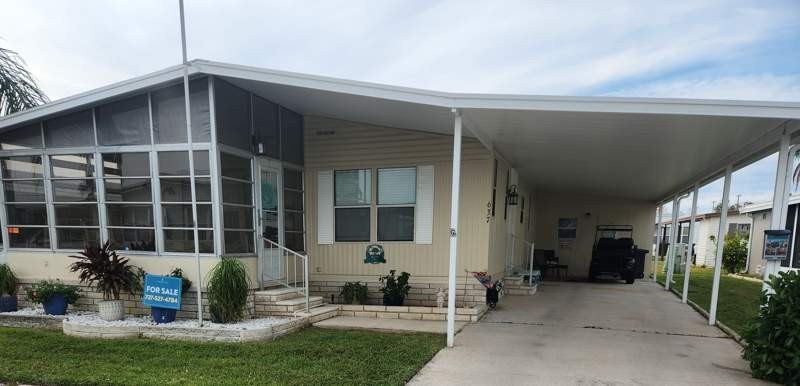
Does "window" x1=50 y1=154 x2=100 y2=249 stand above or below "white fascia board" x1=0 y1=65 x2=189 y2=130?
below

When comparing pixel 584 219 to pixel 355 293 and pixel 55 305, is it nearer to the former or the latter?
pixel 355 293

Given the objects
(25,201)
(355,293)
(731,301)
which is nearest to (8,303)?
(25,201)

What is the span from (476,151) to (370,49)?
29.1 ft

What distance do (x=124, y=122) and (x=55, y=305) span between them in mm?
2992

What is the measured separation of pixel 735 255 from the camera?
1572 cm

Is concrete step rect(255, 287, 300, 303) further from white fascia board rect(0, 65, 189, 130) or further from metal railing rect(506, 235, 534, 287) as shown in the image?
metal railing rect(506, 235, 534, 287)

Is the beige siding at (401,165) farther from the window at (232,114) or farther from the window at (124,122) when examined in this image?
the window at (124,122)

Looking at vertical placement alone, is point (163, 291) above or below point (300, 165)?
below

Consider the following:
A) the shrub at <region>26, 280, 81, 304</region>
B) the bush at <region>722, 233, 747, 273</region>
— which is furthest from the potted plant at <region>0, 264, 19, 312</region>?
the bush at <region>722, 233, 747, 273</region>

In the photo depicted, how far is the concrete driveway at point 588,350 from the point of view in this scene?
11.9 feet

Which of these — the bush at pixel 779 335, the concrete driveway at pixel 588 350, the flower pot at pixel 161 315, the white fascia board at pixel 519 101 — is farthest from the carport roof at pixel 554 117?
the flower pot at pixel 161 315

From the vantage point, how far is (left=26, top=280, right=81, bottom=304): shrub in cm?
578

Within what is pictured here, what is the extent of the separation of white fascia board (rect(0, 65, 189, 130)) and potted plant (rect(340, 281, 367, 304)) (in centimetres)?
408

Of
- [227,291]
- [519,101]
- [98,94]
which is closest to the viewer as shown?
[519,101]
